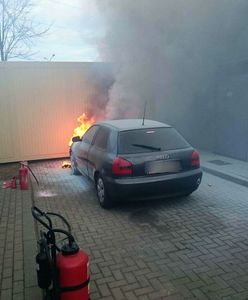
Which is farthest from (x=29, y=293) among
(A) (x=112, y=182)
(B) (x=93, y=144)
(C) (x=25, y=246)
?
(B) (x=93, y=144)

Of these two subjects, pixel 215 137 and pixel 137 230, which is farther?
pixel 215 137

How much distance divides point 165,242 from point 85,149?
2973 mm

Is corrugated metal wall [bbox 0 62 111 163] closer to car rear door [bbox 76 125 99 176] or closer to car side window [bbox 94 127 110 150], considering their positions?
car rear door [bbox 76 125 99 176]

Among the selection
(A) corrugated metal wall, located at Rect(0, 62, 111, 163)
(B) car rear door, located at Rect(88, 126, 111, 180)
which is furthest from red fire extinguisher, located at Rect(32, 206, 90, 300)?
(A) corrugated metal wall, located at Rect(0, 62, 111, 163)

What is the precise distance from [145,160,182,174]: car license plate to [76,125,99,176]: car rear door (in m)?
1.71

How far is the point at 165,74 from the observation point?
1010cm

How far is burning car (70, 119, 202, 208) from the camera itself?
Result: 15.8 ft

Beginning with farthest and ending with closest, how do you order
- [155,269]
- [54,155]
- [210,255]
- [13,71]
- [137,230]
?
1. [54,155]
2. [13,71]
3. [137,230]
4. [210,255]
5. [155,269]

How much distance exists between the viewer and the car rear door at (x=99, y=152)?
529 cm

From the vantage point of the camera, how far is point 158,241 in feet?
13.2

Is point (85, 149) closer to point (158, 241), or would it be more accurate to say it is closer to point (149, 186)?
point (149, 186)

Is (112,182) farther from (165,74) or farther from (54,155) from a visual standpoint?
(165,74)

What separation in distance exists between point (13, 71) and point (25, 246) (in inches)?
258

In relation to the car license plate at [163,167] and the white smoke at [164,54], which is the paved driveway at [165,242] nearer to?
the car license plate at [163,167]
